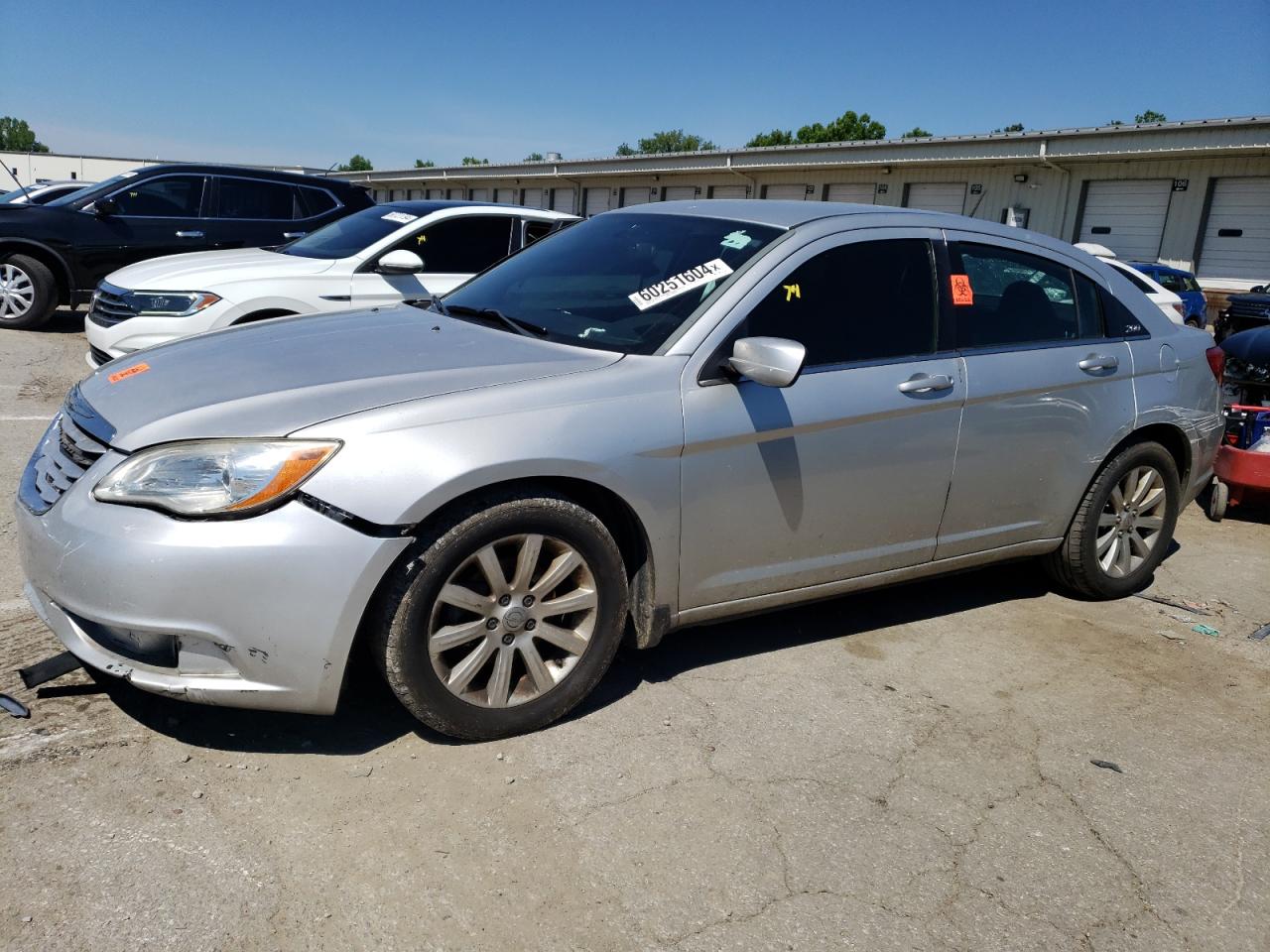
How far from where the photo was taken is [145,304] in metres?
7.11

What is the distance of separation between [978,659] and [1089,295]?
170 centimetres

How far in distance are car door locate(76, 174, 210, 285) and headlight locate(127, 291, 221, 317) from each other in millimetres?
3812

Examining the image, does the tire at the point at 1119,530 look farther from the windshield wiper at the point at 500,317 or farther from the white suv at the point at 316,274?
the white suv at the point at 316,274

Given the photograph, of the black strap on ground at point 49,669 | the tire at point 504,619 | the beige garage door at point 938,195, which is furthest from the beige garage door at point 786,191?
the black strap on ground at point 49,669

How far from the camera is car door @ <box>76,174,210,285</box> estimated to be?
1039 centimetres

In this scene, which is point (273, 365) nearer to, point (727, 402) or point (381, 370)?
point (381, 370)

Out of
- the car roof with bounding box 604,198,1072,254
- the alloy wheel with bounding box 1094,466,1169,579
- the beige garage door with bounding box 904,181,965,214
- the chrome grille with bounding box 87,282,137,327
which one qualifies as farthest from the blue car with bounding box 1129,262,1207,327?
the chrome grille with bounding box 87,282,137,327

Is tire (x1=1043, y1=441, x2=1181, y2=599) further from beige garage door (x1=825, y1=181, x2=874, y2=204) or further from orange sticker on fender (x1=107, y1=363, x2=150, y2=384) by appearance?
beige garage door (x1=825, y1=181, x2=874, y2=204)

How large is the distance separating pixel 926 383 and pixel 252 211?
29.5 ft

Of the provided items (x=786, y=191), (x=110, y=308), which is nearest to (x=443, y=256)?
(x=110, y=308)

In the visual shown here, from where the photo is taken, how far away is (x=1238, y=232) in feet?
73.1

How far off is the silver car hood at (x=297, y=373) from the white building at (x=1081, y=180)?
74.7 ft

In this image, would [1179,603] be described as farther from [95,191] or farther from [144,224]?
[95,191]

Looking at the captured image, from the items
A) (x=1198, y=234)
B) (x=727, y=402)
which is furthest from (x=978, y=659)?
(x=1198, y=234)
